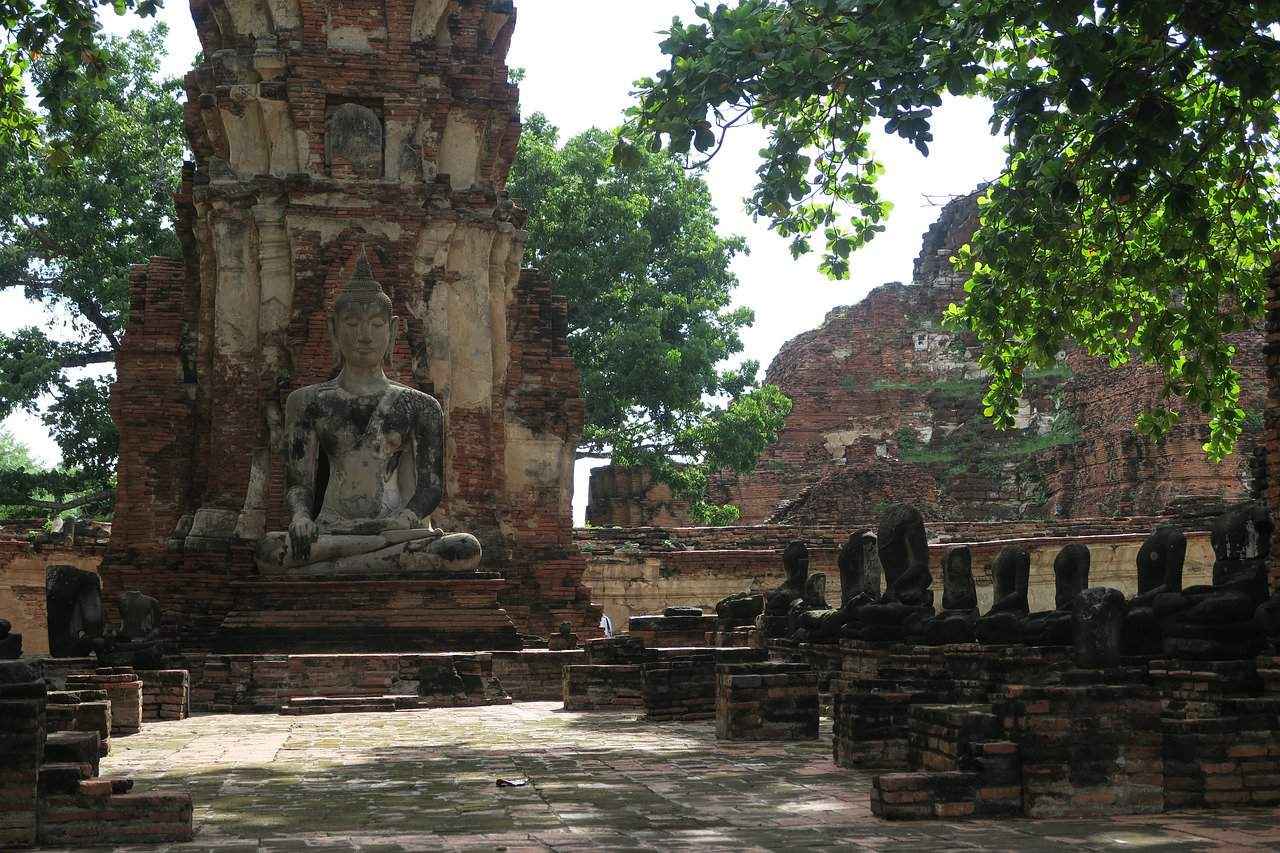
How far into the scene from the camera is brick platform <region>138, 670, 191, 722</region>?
11227 millimetres

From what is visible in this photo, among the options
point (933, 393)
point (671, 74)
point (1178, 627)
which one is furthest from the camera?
point (933, 393)

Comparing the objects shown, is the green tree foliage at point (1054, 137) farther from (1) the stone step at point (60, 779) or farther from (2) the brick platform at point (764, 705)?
(1) the stone step at point (60, 779)

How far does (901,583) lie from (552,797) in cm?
562

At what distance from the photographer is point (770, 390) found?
99.9ft

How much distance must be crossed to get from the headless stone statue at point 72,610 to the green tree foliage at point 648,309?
16.7m

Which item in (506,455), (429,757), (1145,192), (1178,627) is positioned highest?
(1145,192)

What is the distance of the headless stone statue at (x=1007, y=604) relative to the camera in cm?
976

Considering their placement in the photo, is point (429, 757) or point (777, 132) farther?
point (777, 132)

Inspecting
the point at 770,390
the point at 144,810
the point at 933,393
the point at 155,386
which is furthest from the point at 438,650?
the point at 933,393

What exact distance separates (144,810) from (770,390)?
25053 millimetres

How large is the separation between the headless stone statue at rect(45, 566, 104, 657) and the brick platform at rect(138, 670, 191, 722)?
1.08 m

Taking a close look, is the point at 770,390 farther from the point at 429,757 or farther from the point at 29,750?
the point at 29,750

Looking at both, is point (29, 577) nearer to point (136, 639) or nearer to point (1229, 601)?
point (136, 639)

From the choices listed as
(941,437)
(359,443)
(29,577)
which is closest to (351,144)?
(359,443)
